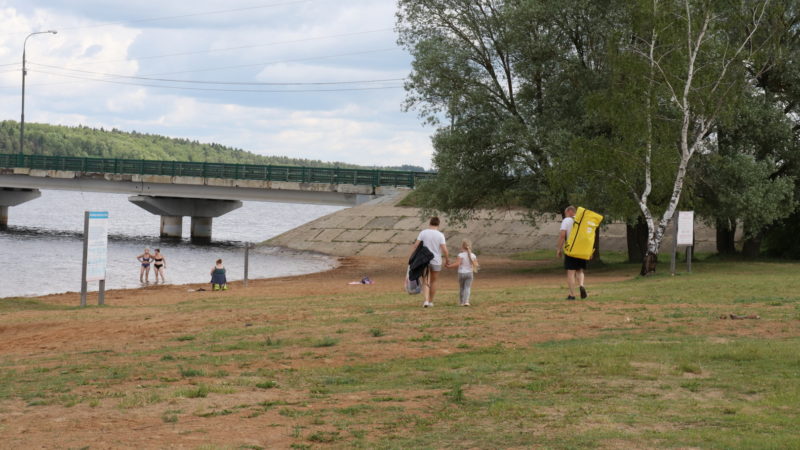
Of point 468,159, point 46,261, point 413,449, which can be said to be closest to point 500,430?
point 413,449

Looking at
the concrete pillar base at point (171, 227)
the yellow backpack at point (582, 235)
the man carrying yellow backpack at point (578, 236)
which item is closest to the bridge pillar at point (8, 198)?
the concrete pillar base at point (171, 227)

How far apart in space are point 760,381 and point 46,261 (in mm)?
44726

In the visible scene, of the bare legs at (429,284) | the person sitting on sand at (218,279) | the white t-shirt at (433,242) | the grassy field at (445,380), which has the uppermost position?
the white t-shirt at (433,242)

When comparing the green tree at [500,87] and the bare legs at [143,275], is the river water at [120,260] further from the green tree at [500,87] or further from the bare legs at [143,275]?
the green tree at [500,87]

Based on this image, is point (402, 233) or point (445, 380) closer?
point (445, 380)

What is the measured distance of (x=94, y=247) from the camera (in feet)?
73.1

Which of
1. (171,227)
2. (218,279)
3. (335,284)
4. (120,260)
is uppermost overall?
(171,227)

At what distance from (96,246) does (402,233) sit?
3695cm

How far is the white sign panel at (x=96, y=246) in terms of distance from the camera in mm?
22031

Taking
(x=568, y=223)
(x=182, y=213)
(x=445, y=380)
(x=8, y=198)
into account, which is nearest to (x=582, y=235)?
(x=568, y=223)

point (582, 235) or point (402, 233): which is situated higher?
point (582, 235)

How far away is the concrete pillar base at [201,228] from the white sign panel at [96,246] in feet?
174

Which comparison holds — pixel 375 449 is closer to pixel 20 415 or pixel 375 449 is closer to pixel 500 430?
pixel 500 430

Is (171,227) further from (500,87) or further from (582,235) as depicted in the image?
(582,235)
